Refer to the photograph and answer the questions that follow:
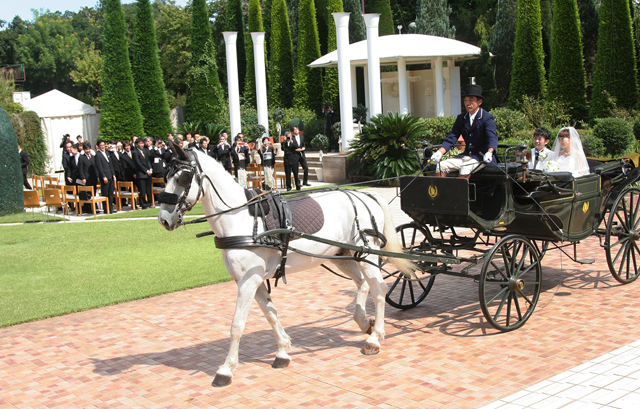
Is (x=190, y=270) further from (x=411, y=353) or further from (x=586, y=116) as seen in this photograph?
(x=586, y=116)

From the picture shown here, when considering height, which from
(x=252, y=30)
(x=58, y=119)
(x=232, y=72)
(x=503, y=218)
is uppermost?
(x=252, y=30)

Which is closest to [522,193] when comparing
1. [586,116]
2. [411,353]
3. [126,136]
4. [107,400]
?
[411,353]

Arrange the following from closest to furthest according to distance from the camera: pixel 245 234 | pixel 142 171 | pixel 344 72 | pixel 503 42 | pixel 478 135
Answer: pixel 245 234 → pixel 478 135 → pixel 142 171 → pixel 344 72 → pixel 503 42

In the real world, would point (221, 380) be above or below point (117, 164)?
below

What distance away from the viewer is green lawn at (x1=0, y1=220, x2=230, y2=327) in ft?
A: 31.7

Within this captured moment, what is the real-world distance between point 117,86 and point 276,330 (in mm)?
27377

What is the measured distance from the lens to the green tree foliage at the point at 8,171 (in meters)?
19.6

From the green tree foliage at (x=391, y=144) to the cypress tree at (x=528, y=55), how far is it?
768 cm

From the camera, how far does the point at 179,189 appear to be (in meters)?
6.19

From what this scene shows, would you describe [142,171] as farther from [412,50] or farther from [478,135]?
[478,135]

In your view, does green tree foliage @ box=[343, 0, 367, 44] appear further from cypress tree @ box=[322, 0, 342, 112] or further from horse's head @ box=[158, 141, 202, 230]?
horse's head @ box=[158, 141, 202, 230]

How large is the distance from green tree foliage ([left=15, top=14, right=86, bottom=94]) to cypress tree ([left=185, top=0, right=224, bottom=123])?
40125 millimetres

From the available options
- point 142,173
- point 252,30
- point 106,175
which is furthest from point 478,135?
point 252,30

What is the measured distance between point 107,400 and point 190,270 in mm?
5305
